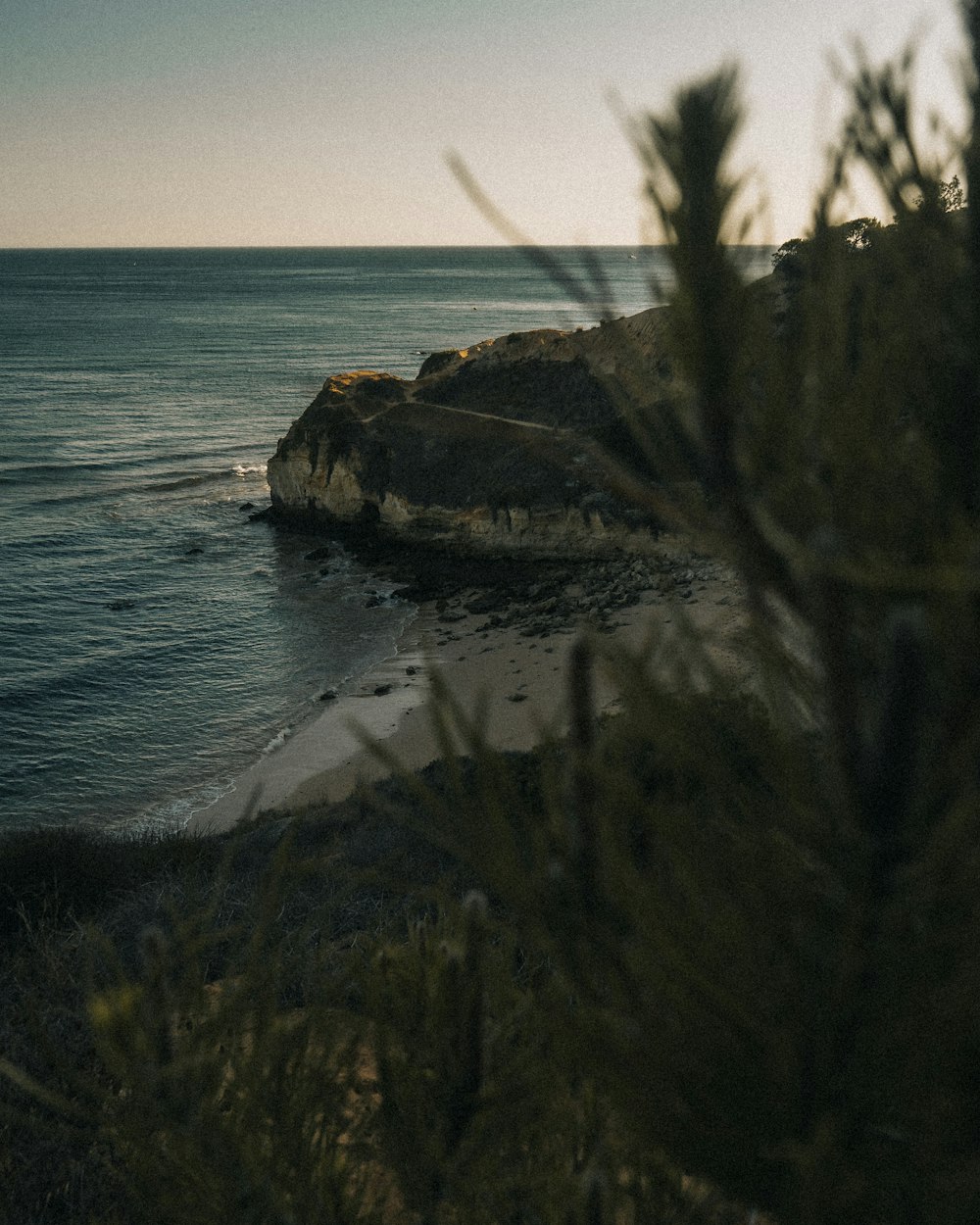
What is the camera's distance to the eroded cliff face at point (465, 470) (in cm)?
2977

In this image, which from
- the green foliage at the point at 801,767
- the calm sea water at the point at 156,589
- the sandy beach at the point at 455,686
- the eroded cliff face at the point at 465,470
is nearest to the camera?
the green foliage at the point at 801,767

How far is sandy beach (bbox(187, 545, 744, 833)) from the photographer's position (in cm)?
1789

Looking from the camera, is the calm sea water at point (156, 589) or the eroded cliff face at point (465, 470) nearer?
the calm sea water at point (156, 589)

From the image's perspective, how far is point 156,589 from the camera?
3067cm

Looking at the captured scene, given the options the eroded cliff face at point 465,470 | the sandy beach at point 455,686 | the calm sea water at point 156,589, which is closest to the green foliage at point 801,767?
the calm sea water at point 156,589

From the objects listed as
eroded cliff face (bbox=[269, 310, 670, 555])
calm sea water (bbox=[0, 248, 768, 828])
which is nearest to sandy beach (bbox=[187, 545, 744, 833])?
calm sea water (bbox=[0, 248, 768, 828])

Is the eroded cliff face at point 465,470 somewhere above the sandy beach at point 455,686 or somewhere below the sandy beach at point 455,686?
above

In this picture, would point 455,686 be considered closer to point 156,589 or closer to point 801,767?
point 156,589

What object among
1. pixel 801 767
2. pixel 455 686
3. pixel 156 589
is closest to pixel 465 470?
pixel 156 589

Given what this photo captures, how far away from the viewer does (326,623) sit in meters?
27.7

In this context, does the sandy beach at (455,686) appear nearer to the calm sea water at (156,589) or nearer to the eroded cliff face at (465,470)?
the calm sea water at (156,589)

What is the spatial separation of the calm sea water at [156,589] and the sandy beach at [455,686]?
0.92 meters

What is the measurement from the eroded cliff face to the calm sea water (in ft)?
6.62

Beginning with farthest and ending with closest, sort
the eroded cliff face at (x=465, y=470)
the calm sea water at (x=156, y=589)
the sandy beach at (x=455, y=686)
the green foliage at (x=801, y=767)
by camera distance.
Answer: the eroded cliff face at (x=465, y=470)
the calm sea water at (x=156, y=589)
the sandy beach at (x=455, y=686)
the green foliage at (x=801, y=767)
